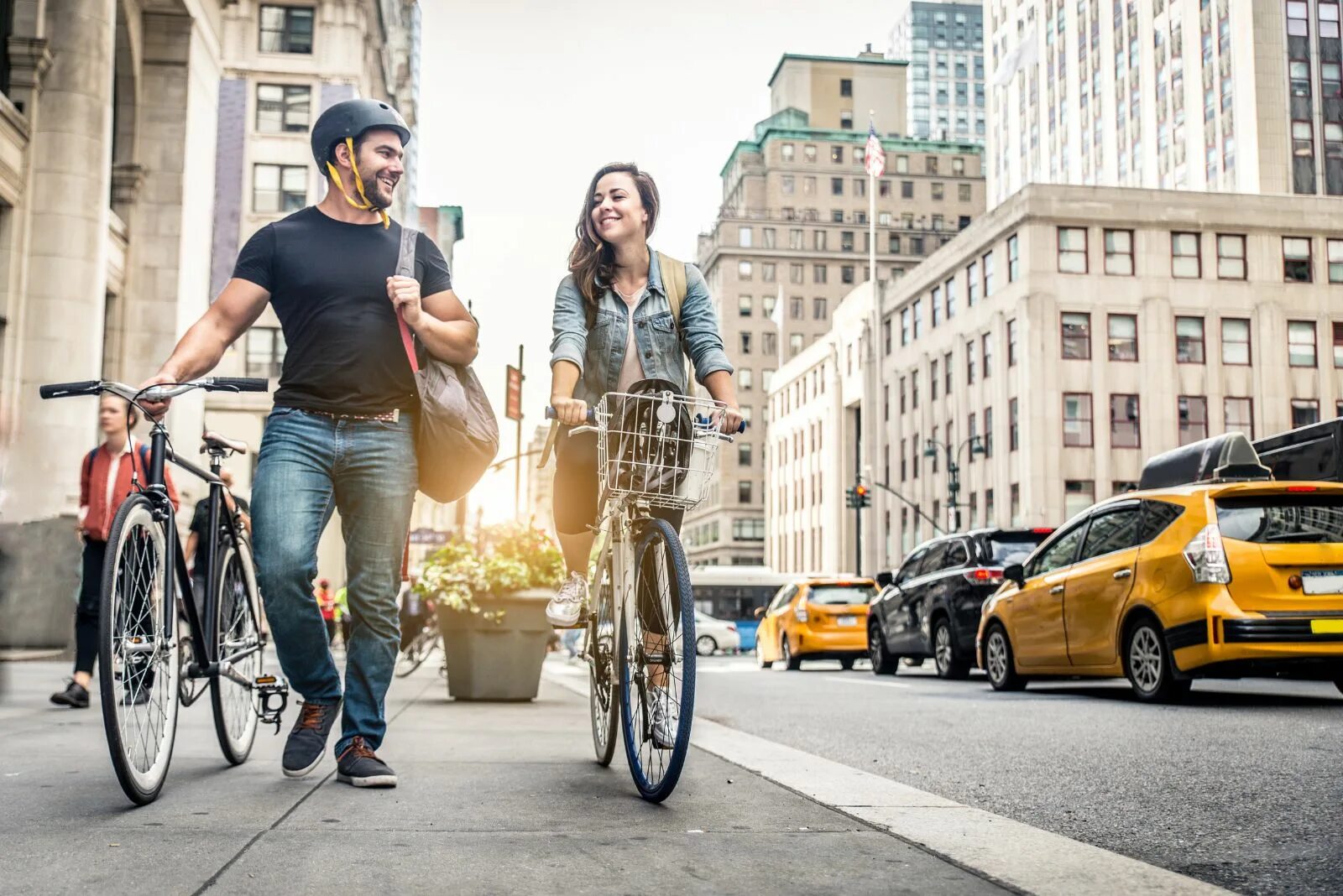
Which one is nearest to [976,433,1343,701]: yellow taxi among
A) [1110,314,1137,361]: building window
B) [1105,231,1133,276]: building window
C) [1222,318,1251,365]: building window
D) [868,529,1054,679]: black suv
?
[868,529,1054,679]: black suv

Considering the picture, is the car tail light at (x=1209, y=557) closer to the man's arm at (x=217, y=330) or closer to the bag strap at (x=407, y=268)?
the bag strap at (x=407, y=268)

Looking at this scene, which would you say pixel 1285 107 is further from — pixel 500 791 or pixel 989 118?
pixel 500 791

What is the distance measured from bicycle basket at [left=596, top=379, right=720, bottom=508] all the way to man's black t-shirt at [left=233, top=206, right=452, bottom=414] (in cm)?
84

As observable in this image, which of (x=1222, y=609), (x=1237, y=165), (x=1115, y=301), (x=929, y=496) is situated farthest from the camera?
(x=1237, y=165)

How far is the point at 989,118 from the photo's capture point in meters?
112

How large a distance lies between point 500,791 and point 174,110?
20973mm

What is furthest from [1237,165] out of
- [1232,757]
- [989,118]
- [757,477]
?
[1232,757]

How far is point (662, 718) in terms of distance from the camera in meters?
4.36

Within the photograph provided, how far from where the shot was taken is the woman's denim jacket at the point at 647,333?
524 centimetres

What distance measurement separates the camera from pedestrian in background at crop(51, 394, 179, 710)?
829 centimetres

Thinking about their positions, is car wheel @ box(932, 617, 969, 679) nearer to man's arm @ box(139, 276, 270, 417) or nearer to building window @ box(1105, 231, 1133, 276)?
man's arm @ box(139, 276, 270, 417)

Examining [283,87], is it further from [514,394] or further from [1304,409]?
[1304,409]

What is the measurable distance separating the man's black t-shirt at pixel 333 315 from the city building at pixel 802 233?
4292 inches

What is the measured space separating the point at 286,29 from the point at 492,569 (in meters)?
45.0
